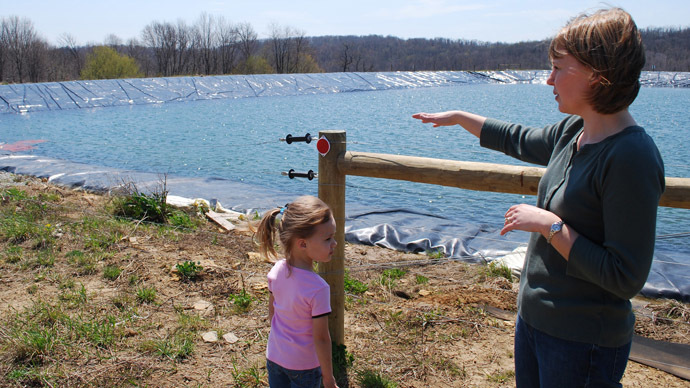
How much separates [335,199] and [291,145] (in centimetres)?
1170

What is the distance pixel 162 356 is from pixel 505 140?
2222 millimetres

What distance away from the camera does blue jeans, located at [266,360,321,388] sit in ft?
6.97

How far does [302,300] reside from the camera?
2.04 m

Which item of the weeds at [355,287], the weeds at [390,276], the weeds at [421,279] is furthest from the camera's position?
A: the weeds at [421,279]

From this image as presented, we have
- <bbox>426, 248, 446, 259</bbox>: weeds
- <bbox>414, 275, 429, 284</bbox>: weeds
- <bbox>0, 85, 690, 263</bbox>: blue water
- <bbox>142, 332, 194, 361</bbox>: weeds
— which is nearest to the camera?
<bbox>142, 332, 194, 361</bbox>: weeds

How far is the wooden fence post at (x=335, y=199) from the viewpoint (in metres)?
2.92

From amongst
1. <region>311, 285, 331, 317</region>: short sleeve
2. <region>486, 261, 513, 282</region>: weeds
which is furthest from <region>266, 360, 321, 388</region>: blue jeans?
<region>486, 261, 513, 282</region>: weeds

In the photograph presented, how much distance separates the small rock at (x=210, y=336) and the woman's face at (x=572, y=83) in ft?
8.28

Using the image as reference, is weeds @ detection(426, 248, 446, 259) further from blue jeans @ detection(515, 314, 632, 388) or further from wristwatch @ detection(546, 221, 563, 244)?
wristwatch @ detection(546, 221, 563, 244)

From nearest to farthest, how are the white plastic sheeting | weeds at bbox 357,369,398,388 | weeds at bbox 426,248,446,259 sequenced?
weeds at bbox 357,369,398,388 < weeds at bbox 426,248,446,259 < the white plastic sheeting

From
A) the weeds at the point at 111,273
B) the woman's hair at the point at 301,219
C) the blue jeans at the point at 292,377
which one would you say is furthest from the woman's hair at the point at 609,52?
the weeds at the point at 111,273

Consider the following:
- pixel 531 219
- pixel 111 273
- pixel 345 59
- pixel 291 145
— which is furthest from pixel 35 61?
pixel 531 219

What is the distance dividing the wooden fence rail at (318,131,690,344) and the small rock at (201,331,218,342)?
78 cm

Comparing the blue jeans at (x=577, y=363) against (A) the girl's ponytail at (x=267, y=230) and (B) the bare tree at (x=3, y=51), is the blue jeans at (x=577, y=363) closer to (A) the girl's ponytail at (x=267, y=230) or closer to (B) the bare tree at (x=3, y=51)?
(A) the girl's ponytail at (x=267, y=230)
